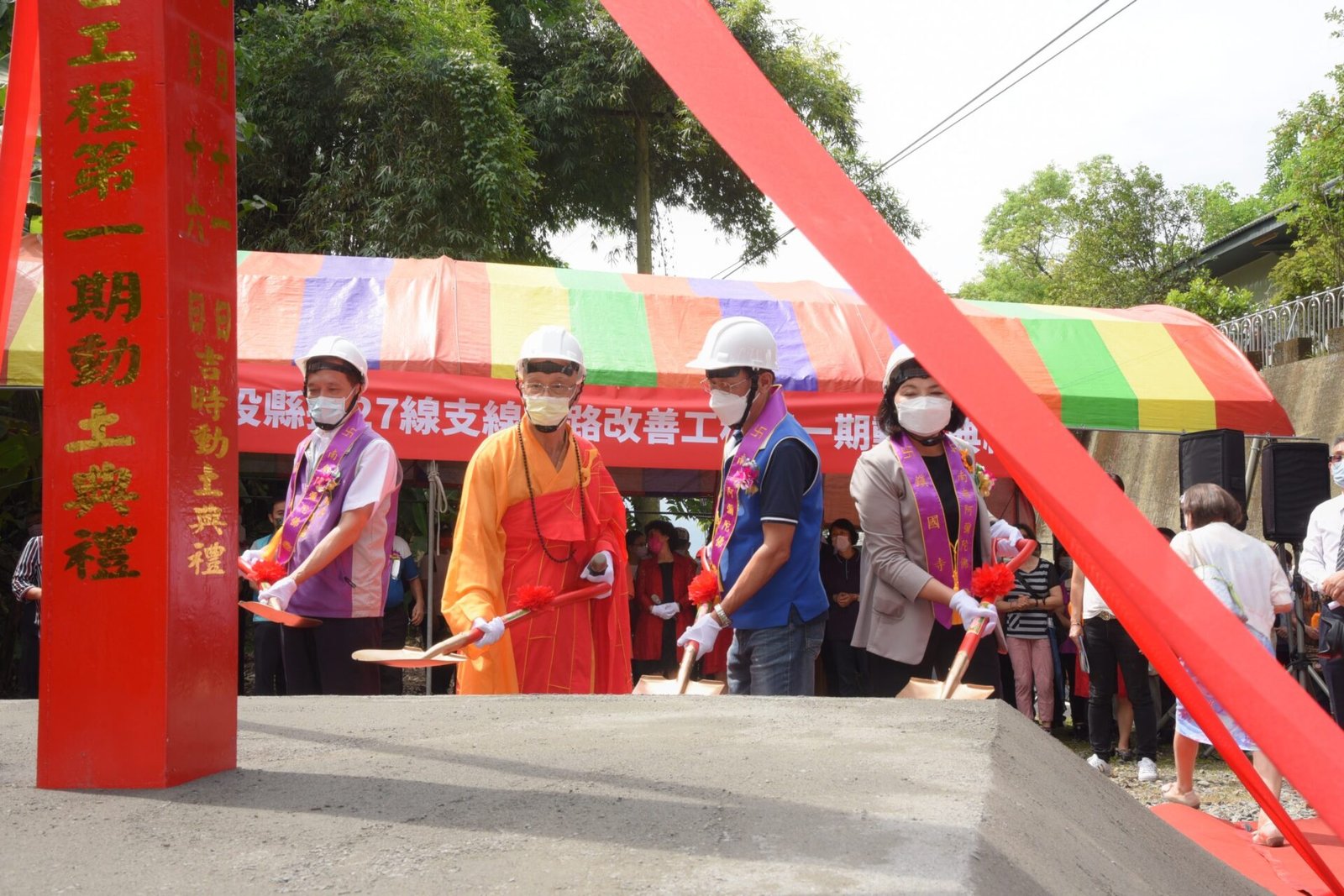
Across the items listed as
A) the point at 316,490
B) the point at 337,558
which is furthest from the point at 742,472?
the point at 316,490

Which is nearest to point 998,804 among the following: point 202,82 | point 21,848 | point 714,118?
point 714,118

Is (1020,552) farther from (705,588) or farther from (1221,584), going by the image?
(1221,584)

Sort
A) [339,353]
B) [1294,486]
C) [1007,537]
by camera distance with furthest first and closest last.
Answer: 1. [1294,486]
2. [339,353]
3. [1007,537]

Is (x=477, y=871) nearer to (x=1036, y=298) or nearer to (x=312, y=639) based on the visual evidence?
(x=312, y=639)

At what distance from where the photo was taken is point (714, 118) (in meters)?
1.61

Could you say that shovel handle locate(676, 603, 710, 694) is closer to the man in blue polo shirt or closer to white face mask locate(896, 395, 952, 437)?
the man in blue polo shirt

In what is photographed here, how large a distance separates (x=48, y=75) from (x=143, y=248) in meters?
0.37

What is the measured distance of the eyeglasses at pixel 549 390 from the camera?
427cm

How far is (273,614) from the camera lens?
4176mm

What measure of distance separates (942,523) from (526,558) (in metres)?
1.35

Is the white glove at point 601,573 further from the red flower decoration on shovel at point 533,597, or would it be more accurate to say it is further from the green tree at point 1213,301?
the green tree at point 1213,301

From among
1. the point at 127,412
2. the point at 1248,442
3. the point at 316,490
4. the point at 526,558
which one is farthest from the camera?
the point at 1248,442

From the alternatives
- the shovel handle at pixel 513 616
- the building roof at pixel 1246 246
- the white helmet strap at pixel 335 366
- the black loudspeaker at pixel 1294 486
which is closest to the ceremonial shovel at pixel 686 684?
the shovel handle at pixel 513 616

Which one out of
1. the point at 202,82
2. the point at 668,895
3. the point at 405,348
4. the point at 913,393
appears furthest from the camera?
the point at 405,348
